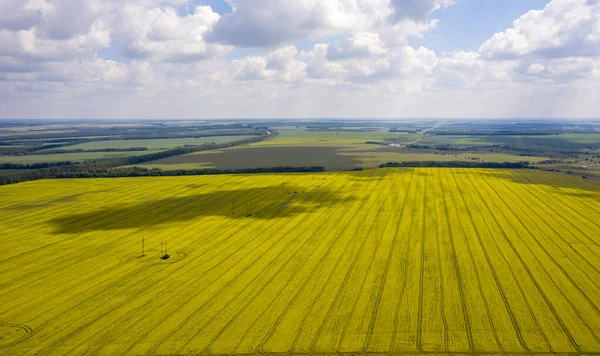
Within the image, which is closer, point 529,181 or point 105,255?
point 105,255

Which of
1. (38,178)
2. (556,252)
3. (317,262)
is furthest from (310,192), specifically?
(38,178)

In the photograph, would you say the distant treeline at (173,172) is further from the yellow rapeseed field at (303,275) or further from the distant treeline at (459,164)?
the yellow rapeseed field at (303,275)

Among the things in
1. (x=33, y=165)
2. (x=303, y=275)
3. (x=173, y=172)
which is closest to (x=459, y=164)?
(x=173, y=172)

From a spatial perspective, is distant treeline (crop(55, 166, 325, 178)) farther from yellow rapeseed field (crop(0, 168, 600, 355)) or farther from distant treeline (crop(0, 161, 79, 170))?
yellow rapeseed field (crop(0, 168, 600, 355))

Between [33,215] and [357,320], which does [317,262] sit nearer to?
[357,320]

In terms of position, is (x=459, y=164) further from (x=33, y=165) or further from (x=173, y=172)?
(x=33, y=165)

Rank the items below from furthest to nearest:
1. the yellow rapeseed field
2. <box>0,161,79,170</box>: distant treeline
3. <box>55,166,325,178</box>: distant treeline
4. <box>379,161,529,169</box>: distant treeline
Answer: <box>0,161,79,170</box>: distant treeline < <box>379,161,529,169</box>: distant treeline < <box>55,166,325,178</box>: distant treeline < the yellow rapeseed field

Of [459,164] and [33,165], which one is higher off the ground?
[459,164]

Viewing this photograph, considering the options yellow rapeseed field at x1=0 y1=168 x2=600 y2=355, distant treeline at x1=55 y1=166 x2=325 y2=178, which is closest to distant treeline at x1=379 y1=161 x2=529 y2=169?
distant treeline at x1=55 y1=166 x2=325 y2=178
